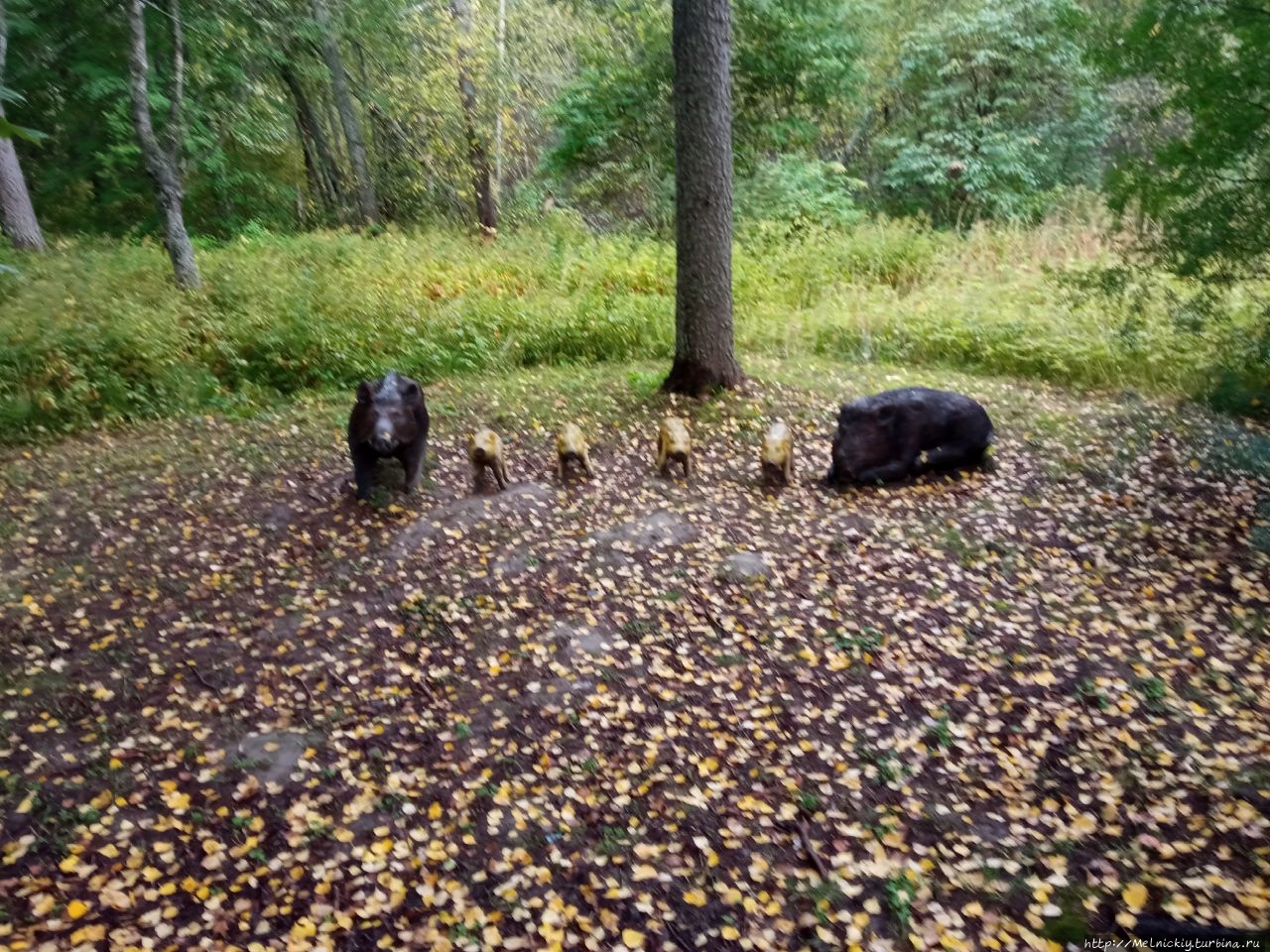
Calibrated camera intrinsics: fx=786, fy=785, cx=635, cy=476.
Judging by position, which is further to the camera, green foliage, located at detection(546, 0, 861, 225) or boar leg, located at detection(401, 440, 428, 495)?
green foliage, located at detection(546, 0, 861, 225)

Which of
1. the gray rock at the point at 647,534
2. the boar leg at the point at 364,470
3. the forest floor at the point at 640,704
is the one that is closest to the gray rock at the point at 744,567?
the forest floor at the point at 640,704

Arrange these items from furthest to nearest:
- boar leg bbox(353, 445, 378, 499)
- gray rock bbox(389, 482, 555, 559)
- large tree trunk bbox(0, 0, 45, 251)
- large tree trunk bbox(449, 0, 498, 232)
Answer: large tree trunk bbox(449, 0, 498, 232) → large tree trunk bbox(0, 0, 45, 251) → boar leg bbox(353, 445, 378, 499) → gray rock bbox(389, 482, 555, 559)

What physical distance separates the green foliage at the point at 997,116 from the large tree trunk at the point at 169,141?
12.7 m

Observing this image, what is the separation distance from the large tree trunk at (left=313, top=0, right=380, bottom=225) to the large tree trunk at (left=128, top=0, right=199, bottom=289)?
6.26 m

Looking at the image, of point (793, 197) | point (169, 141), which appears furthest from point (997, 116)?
point (169, 141)

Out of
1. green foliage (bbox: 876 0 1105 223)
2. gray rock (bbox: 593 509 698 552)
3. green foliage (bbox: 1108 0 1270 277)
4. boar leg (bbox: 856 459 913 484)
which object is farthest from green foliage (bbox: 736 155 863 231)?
gray rock (bbox: 593 509 698 552)

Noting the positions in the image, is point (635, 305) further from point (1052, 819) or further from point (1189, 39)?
point (1052, 819)

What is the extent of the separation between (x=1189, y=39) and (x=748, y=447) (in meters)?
4.74

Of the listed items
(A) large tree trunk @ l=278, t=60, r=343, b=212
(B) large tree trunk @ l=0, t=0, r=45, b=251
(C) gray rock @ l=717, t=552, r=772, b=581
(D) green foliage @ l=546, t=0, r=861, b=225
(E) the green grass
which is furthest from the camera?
(A) large tree trunk @ l=278, t=60, r=343, b=212

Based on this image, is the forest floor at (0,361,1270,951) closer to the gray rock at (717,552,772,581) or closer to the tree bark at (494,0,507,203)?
the gray rock at (717,552,772,581)

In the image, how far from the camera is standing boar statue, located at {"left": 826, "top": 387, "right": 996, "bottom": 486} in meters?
6.66

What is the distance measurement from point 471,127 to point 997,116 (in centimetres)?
1075

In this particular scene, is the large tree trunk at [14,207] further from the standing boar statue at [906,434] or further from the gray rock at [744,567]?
the standing boar statue at [906,434]

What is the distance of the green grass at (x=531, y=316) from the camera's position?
29.7 ft
